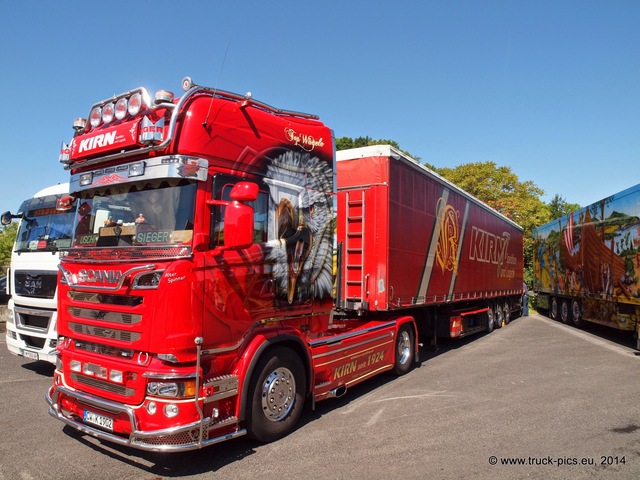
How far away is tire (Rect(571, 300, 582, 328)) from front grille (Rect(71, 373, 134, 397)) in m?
16.4

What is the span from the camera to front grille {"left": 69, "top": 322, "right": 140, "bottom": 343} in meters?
4.08

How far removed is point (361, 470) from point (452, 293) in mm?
7034

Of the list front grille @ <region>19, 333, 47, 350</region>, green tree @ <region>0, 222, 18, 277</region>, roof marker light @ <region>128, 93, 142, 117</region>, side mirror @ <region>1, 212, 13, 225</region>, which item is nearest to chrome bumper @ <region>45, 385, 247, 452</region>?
roof marker light @ <region>128, 93, 142, 117</region>

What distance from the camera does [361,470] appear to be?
4.20 meters

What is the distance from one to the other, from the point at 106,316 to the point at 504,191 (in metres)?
35.8

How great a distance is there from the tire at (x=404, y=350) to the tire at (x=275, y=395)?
3.21 metres

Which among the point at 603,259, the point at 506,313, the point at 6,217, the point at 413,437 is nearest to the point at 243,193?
the point at 413,437

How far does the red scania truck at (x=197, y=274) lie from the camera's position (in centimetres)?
398

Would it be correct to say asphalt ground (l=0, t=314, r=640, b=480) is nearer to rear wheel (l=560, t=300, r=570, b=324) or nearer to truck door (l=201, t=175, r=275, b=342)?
truck door (l=201, t=175, r=275, b=342)

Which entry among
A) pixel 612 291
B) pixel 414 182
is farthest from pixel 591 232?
pixel 414 182

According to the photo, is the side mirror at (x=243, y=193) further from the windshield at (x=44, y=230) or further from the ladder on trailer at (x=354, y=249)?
the windshield at (x=44, y=230)

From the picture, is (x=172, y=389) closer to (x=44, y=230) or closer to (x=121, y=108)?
(x=121, y=108)

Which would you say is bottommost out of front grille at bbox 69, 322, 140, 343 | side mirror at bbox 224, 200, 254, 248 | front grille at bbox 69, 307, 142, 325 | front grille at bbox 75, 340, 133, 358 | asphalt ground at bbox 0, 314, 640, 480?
asphalt ground at bbox 0, 314, 640, 480
